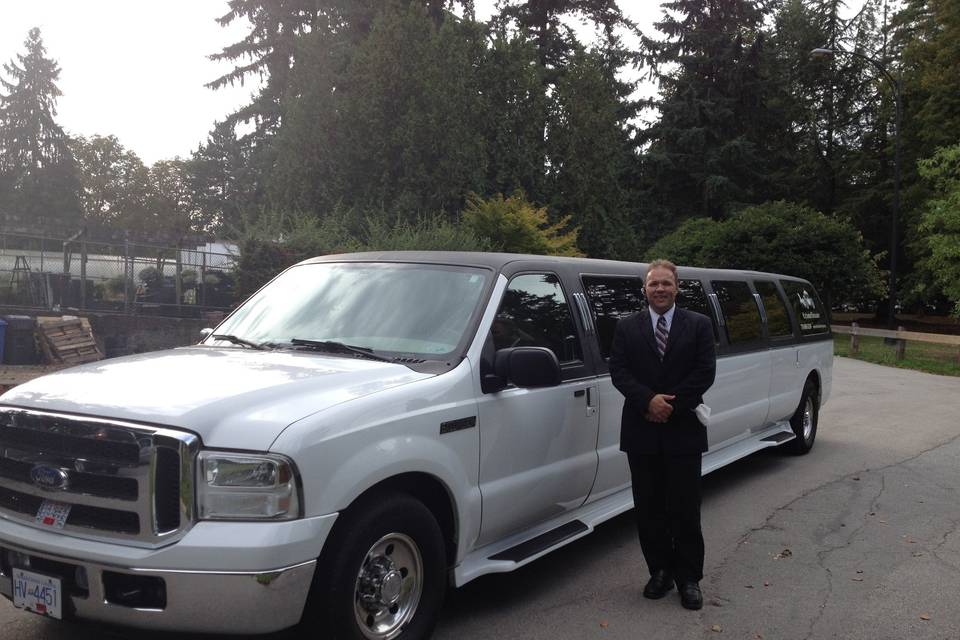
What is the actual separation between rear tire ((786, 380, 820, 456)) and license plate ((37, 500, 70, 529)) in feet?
24.3

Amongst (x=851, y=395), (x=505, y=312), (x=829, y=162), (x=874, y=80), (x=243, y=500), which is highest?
(x=874, y=80)

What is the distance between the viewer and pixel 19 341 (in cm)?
1605

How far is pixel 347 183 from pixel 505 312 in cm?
2287

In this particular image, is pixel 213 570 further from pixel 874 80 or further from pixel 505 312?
pixel 874 80

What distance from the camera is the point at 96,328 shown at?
17.3 metres

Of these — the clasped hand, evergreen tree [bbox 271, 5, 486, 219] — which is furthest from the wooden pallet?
the clasped hand

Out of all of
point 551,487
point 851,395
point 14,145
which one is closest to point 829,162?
point 851,395

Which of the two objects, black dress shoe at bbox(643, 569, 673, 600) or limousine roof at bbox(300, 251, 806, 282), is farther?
limousine roof at bbox(300, 251, 806, 282)

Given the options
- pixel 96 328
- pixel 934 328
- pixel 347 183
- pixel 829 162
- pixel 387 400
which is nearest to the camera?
pixel 387 400

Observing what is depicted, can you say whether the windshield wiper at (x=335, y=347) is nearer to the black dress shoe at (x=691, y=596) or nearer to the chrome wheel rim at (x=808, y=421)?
the black dress shoe at (x=691, y=596)

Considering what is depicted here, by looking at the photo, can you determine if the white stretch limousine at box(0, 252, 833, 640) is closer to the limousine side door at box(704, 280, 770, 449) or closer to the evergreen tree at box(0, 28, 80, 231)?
the limousine side door at box(704, 280, 770, 449)

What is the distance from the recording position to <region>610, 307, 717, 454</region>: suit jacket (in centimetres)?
470

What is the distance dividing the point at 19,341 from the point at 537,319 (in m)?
14.2

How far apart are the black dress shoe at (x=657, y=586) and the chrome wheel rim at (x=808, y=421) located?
4.83m
